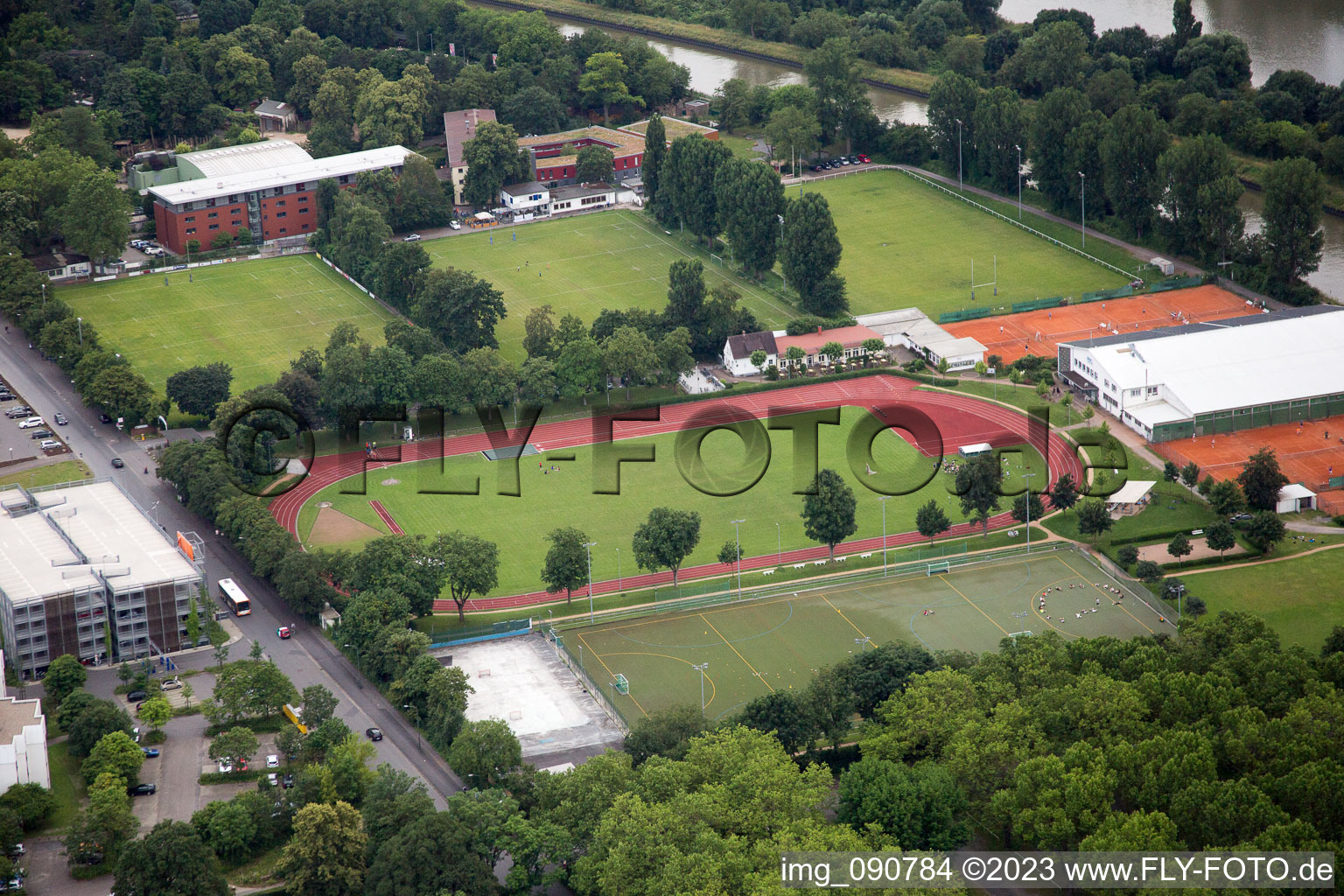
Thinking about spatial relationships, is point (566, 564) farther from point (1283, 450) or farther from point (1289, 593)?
point (1283, 450)

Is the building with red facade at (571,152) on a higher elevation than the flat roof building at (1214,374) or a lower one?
higher

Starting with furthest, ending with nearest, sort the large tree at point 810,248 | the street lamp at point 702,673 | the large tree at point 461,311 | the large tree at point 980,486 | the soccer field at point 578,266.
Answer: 1. the soccer field at point 578,266
2. the large tree at point 810,248
3. the large tree at point 461,311
4. the large tree at point 980,486
5. the street lamp at point 702,673

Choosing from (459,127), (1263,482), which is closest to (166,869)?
(1263,482)

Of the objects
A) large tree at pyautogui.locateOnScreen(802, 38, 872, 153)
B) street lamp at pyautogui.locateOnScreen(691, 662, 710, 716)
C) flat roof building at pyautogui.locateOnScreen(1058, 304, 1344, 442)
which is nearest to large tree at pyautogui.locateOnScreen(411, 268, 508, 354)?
flat roof building at pyautogui.locateOnScreen(1058, 304, 1344, 442)

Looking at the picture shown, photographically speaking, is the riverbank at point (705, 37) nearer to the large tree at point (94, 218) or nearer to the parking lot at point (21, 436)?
the large tree at point (94, 218)

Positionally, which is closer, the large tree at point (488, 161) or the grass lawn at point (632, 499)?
the grass lawn at point (632, 499)

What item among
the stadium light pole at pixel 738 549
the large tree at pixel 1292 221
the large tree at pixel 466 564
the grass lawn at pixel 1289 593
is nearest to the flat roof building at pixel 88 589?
the large tree at pixel 466 564

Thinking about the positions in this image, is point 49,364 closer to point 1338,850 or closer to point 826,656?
point 826,656
